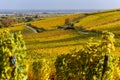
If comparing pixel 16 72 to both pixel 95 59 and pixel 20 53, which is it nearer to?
pixel 20 53

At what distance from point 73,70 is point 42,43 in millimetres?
73279

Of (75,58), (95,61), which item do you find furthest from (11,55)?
(95,61)

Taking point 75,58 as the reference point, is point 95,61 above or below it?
above

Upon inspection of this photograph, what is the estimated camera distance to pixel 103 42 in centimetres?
3938

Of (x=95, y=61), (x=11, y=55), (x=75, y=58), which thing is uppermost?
(x=11, y=55)

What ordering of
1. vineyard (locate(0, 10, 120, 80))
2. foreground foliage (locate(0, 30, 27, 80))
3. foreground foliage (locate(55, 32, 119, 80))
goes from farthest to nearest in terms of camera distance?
vineyard (locate(0, 10, 120, 80)) → foreground foliage (locate(55, 32, 119, 80)) → foreground foliage (locate(0, 30, 27, 80))

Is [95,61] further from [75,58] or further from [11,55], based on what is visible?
[11,55]

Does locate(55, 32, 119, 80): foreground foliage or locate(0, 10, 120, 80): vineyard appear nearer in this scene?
locate(55, 32, 119, 80): foreground foliage

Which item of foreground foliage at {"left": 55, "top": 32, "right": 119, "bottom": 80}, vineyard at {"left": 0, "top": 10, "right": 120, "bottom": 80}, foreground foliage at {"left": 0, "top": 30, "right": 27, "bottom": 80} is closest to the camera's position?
foreground foliage at {"left": 0, "top": 30, "right": 27, "bottom": 80}

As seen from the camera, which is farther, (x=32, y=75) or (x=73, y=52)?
(x=32, y=75)

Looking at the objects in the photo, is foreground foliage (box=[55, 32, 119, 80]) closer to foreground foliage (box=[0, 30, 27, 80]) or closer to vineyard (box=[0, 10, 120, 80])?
vineyard (box=[0, 10, 120, 80])

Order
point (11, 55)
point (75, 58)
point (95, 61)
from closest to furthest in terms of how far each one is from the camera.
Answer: point (11, 55)
point (95, 61)
point (75, 58)

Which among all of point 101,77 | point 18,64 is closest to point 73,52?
point 101,77

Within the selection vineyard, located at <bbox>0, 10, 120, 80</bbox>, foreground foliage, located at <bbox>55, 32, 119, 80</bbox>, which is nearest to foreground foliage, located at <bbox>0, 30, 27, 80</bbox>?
vineyard, located at <bbox>0, 10, 120, 80</bbox>
